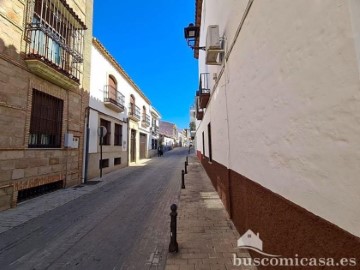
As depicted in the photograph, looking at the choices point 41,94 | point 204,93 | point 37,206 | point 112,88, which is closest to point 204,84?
point 204,93

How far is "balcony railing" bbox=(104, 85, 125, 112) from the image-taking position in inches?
497

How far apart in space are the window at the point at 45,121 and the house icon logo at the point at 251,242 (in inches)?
266

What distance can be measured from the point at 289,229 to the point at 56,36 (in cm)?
895

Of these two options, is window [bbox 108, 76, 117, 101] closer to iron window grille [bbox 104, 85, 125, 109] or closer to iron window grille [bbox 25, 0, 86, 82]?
iron window grille [bbox 104, 85, 125, 109]

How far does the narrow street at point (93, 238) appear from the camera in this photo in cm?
329

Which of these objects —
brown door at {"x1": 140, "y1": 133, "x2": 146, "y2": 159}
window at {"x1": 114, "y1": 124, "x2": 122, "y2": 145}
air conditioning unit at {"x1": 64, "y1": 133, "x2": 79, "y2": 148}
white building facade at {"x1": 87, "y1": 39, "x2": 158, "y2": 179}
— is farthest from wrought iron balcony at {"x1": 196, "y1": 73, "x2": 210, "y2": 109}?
brown door at {"x1": 140, "y1": 133, "x2": 146, "y2": 159}

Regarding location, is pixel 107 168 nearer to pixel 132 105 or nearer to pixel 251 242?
pixel 132 105

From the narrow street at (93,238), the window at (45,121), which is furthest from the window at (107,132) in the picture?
the narrow street at (93,238)

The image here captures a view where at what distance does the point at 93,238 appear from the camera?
13.4 ft

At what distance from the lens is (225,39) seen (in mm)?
5184

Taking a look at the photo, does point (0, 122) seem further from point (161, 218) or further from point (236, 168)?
point (236, 168)

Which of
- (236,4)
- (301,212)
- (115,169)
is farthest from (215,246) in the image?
(115,169)

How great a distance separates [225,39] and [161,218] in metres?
4.47

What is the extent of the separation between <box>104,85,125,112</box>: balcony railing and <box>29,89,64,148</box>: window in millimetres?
4185
